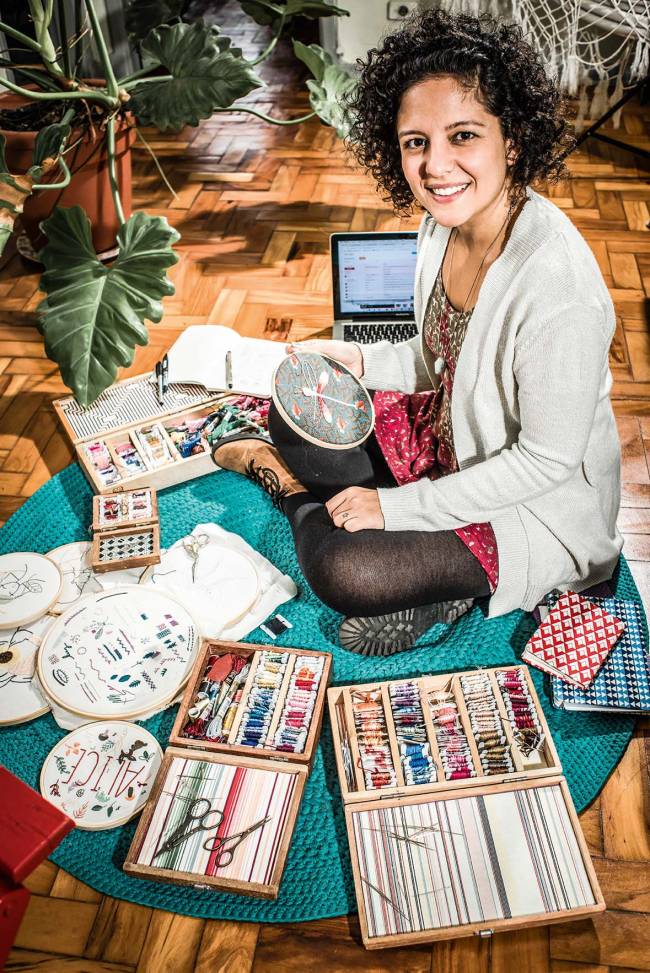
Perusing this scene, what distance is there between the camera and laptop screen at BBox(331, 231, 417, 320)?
7.34ft

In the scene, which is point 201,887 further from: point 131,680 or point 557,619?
point 557,619

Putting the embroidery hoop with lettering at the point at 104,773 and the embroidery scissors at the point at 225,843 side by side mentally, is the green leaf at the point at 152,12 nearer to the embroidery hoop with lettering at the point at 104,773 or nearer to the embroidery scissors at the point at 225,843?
the embroidery hoop with lettering at the point at 104,773

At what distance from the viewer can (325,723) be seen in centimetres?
166

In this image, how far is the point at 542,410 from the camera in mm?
1395

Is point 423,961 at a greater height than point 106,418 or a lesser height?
lesser

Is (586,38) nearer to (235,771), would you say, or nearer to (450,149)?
(450,149)

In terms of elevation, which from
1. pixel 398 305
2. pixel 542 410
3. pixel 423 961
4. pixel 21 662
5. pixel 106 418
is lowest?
pixel 423 961

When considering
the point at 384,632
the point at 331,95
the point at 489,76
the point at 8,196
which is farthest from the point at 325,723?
the point at 331,95

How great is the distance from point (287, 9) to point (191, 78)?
486mm

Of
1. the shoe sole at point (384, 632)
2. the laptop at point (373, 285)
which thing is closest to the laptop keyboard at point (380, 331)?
the laptop at point (373, 285)

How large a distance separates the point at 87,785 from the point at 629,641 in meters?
1.09

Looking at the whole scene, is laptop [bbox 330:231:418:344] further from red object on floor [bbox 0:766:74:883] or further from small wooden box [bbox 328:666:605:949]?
red object on floor [bbox 0:766:74:883]

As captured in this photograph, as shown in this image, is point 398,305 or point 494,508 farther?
point 398,305

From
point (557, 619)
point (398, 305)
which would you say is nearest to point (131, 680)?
point (557, 619)
